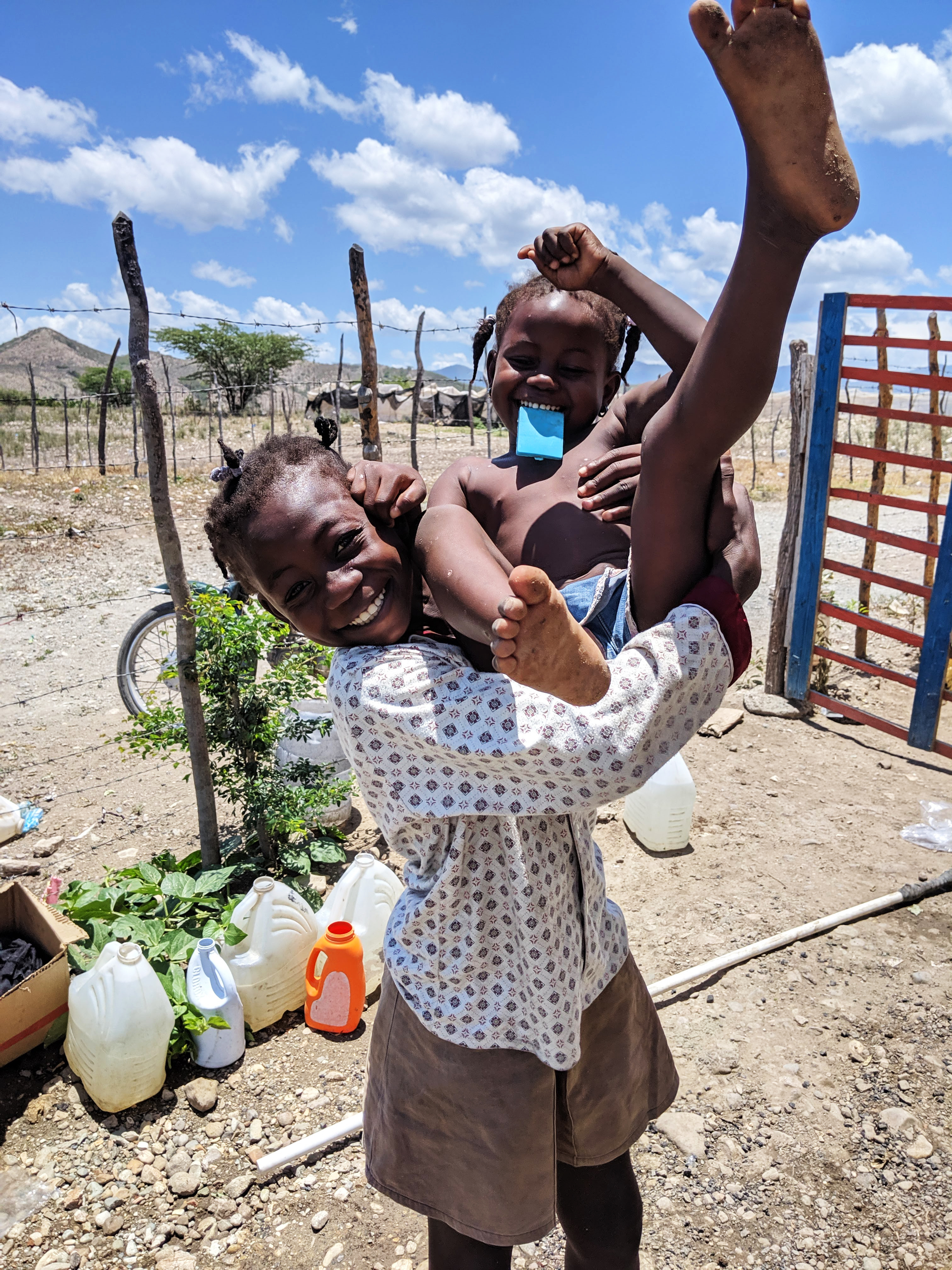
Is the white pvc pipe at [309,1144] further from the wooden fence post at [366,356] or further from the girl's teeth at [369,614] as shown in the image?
the wooden fence post at [366,356]

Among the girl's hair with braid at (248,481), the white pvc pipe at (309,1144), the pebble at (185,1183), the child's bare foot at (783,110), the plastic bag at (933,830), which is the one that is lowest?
the pebble at (185,1183)

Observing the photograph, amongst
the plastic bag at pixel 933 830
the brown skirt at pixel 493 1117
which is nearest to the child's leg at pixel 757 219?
the brown skirt at pixel 493 1117

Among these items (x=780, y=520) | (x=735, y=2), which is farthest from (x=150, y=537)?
(x=735, y=2)

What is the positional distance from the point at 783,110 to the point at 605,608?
0.55 m

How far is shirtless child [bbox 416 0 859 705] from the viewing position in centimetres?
72

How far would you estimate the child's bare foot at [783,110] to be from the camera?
0.70 meters

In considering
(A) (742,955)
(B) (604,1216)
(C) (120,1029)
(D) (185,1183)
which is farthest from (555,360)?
(A) (742,955)

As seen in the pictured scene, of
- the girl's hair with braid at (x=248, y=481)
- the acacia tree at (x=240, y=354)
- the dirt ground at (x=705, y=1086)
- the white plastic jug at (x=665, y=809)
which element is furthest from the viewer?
the acacia tree at (x=240, y=354)

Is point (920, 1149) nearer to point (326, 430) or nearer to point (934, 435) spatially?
point (326, 430)

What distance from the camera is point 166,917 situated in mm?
2994

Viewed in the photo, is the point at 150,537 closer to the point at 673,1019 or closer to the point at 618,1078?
the point at 673,1019

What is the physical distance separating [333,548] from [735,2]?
729 mm

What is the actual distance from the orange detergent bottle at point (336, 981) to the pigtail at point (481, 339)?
1973 millimetres

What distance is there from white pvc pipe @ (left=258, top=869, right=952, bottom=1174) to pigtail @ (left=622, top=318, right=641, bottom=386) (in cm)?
216
